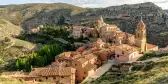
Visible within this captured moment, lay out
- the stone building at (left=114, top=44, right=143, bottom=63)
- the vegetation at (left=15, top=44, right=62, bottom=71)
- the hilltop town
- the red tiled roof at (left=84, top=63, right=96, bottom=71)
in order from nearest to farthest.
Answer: the hilltop town, the red tiled roof at (left=84, top=63, right=96, bottom=71), the stone building at (left=114, top=44, right=143, bottom=63), the vegetation at (left=15, top=44, right=62, bottom=71)

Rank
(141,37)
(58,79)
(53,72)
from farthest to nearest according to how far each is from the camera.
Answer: (141,37) < (53,72) < (58,79)

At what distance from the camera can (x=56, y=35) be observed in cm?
10181

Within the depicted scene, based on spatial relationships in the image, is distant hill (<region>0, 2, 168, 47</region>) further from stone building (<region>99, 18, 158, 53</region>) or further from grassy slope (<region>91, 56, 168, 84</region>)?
grassy slope (<region>91, 56, 168, 84</region>)

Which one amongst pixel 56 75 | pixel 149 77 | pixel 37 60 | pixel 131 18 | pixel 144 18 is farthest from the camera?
pixel 144 18

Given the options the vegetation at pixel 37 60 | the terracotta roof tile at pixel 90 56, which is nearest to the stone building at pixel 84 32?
the vegetation at pixel 37 60

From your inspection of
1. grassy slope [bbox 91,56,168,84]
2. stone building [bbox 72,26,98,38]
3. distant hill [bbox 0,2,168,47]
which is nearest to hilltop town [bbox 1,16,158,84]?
grassy slope [bbox 91,56,168,84]

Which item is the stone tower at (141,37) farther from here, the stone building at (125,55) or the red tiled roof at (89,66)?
the red tiled roof at (89,66)

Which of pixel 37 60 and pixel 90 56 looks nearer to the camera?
pixel 90 56

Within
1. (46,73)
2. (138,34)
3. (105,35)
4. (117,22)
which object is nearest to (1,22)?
(117,22)

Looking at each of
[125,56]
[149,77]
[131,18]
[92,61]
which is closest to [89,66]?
[92,61]

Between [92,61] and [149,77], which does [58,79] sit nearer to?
[92,61]

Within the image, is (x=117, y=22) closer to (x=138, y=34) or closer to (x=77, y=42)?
(x=77, y=42)

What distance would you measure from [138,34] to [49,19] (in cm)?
11656

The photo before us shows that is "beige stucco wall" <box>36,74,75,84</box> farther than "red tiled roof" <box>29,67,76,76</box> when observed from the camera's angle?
Yes
